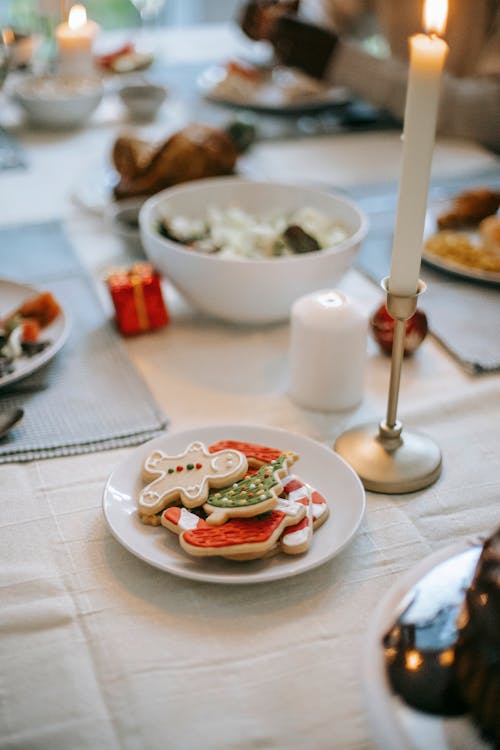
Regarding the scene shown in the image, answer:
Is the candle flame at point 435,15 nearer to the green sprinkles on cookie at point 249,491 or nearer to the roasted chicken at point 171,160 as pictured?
the green sprinkles on cookie at point 249,491

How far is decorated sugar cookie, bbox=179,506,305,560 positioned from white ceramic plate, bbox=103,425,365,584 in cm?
2

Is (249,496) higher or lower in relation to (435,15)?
lower

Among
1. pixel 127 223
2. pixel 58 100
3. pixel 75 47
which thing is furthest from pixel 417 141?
pixel 75 47

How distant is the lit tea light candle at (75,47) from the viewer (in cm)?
191

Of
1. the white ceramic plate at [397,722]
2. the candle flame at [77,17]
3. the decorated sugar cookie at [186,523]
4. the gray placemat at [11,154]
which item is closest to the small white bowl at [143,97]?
the candle flame at [77,17]

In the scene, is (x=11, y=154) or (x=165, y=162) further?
(x=11, y=154)

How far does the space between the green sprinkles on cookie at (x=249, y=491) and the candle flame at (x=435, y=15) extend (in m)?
0.37

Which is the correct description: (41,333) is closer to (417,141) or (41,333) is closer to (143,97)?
(417,141)

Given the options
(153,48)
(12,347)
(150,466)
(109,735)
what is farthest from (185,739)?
(153,48)

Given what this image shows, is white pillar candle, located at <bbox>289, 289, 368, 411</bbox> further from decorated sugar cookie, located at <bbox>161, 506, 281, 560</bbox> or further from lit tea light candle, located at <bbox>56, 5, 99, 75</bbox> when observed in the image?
lit tea light candle, located at <bbox>56, 5, 99, 75</bbox>

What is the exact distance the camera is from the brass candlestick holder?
2.55 feet

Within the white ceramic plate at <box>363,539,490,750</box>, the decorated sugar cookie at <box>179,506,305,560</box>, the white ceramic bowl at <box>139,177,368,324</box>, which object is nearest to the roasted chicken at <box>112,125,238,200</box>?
the white ceramic bowl at <box>139,177,368,324</box>

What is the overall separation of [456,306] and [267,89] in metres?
1.03

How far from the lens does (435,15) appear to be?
63 centimetres
